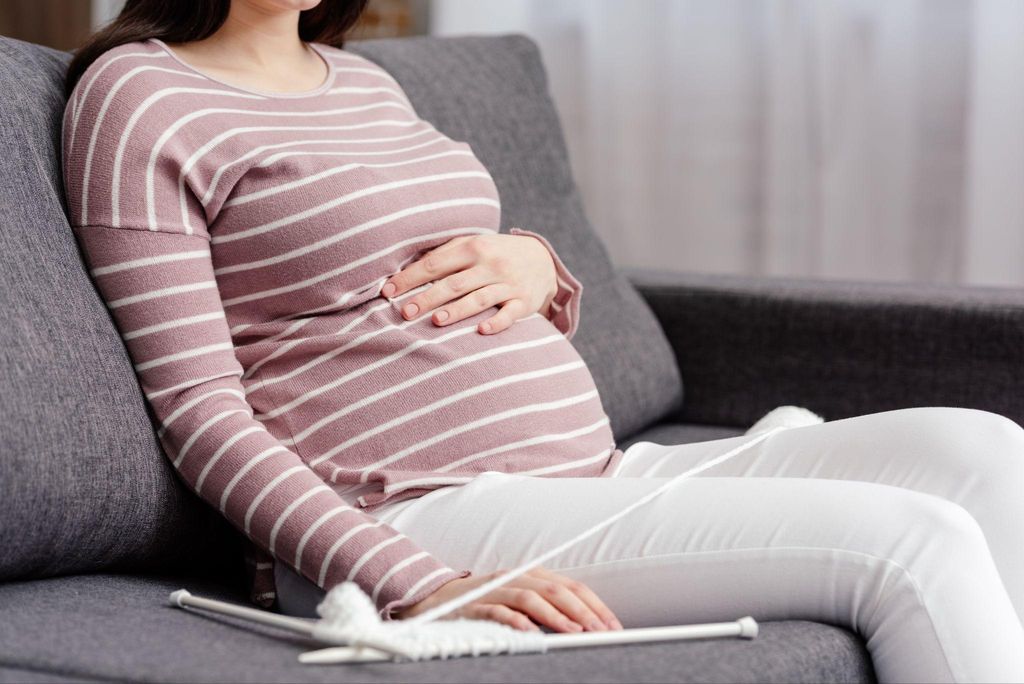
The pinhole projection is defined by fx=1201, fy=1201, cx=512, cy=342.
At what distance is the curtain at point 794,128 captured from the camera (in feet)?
6.35

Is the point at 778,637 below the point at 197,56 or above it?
below

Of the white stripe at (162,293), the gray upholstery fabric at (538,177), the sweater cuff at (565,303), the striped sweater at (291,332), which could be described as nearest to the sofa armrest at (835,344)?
the gray upholstery fabric at (538,177)

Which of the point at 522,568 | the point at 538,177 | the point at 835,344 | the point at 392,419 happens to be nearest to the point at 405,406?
the point at 392,419

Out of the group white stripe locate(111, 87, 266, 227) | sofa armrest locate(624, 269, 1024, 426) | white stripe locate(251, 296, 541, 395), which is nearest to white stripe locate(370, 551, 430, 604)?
white stripe locate(251, 296, 541, 395)

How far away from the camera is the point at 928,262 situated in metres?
2.02

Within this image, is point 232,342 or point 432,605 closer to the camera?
point 432,605

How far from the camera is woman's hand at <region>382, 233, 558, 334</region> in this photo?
3.51 ft

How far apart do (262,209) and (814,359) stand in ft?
2.69

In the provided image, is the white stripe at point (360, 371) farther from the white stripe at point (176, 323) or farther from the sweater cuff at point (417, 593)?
the sweater cuff at point (417, 593)

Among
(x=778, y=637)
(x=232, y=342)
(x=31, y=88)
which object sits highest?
(x=31, y=88)

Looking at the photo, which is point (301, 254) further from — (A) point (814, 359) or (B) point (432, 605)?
(A) point (814, 359)

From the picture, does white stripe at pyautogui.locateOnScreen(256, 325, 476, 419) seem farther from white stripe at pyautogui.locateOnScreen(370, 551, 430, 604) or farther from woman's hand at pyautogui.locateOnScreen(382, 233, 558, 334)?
white stripe at pyautogui.locateOnScreen(370, 551, 430, 604)

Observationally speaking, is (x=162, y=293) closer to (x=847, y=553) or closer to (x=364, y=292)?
(x=364, y=292)

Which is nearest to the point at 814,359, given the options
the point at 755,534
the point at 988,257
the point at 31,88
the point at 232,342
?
the point at 988,257
